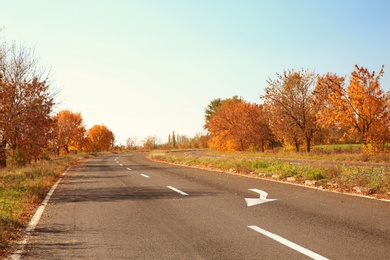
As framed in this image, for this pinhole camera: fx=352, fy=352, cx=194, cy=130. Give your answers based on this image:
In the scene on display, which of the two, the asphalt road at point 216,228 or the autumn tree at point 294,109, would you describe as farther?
the autumn tree at point 294,109

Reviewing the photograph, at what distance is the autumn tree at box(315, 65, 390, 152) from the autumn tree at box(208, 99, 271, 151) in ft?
48.8

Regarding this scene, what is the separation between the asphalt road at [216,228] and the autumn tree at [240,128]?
33893mm

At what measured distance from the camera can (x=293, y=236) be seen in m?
5.62

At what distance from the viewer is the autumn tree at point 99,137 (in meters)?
85.8

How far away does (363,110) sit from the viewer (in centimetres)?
2634

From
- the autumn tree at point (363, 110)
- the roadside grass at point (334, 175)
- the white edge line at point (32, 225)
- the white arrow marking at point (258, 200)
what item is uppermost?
the autumn tree at point (363, 110)

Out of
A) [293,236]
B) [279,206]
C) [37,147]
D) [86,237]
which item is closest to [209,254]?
[293,236]

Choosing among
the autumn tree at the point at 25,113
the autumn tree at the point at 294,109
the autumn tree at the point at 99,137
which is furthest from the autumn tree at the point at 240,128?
the autumn tree at the point at 99,137

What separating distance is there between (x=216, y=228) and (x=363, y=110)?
931 inches

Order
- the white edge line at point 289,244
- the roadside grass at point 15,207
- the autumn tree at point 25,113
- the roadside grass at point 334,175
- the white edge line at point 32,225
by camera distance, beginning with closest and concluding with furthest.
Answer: the white edge line at point 289,244, the white edge line at point 32,225, the roadside grass at point 15,207, the roadside grass at point 334,175, the autumn tree at point 25,113

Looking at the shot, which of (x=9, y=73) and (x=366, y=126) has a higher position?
(x=9, y=73)

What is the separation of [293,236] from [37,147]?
21.0 m

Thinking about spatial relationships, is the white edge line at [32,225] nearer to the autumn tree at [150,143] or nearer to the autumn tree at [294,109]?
the autumn tree at [294,109]

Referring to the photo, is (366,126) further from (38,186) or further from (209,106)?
(209,106)
